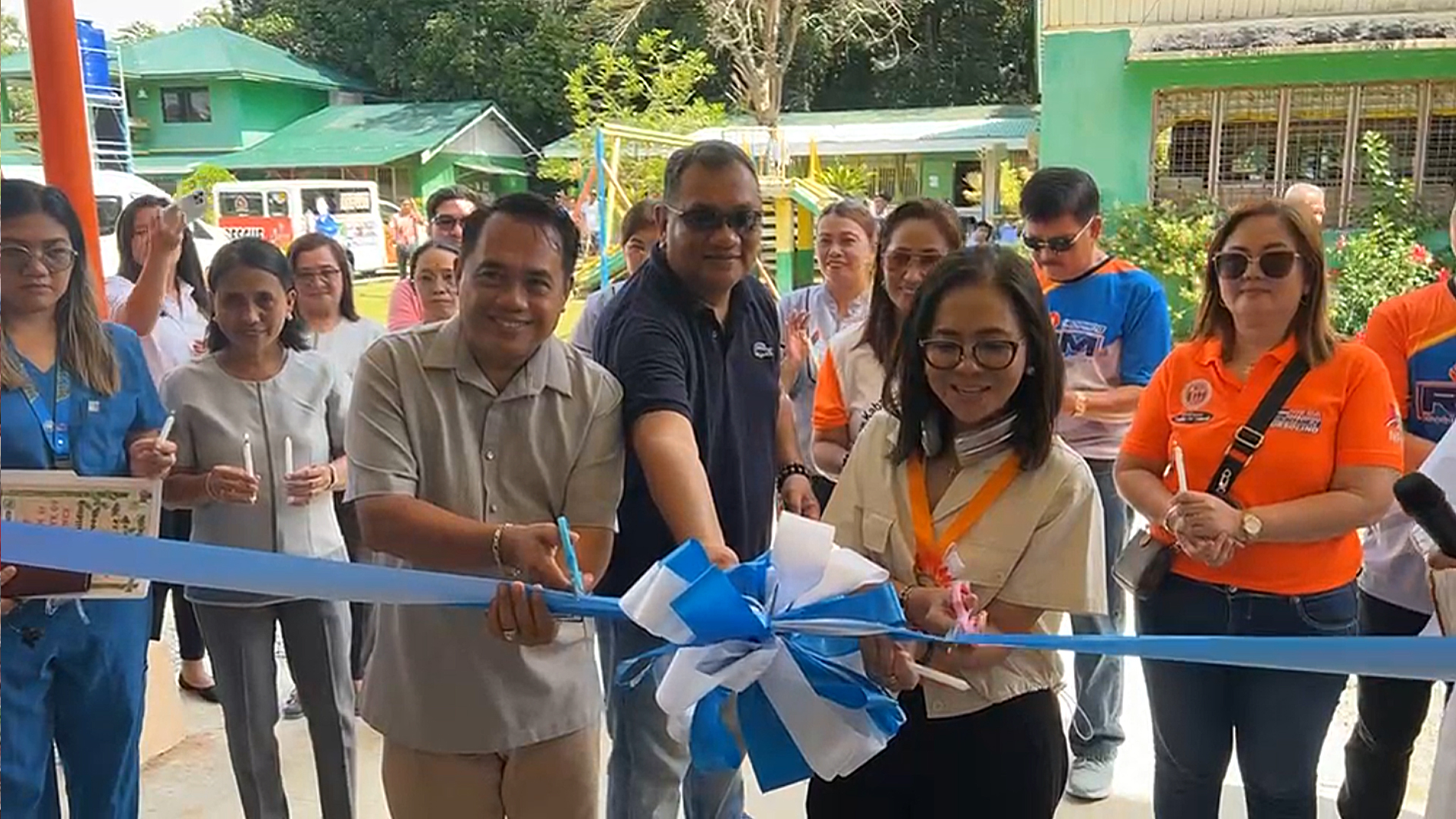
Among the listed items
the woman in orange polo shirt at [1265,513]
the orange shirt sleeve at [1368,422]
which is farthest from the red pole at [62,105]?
the orange shirt sleeve at [1368,422]

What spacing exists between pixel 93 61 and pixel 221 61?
19.0ft

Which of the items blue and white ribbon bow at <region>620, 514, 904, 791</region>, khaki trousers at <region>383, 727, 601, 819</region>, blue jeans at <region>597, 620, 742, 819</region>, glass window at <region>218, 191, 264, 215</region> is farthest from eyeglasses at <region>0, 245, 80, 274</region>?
glass window at <region>218, 191, 264, 215</region>

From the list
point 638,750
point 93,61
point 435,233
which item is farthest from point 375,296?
point 638,750

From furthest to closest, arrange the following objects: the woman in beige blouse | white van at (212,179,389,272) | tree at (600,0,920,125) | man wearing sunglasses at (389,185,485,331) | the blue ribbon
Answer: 1. white van at (212,179,389,272)
2. tree at (600,0,920,125)
3. man wearing sunglasses at (389,185,485,331)
4. the woman in beige blouse
5. the blue ribbon

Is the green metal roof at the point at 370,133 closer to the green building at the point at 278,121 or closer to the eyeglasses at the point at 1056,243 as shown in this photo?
the green building at the point at 278,121

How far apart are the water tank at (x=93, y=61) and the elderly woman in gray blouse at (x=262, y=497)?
54cm

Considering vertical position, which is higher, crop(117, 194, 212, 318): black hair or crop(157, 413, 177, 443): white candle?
crop(117, 194, 212, 318): black hair

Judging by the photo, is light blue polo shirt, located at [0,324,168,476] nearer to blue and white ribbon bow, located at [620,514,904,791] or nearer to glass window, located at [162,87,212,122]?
blue and white ribbon bow, located at [620,514,904,791]

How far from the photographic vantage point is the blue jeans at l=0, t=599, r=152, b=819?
197 cm

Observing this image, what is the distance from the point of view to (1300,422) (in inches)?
75.5

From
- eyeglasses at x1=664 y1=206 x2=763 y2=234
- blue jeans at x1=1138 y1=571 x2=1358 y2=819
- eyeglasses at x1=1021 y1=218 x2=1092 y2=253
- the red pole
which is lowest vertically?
blue jeans at x1=1138 y1=571 x2=1358 y2=819

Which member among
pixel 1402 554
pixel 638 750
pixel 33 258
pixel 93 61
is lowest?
pixel 638 750

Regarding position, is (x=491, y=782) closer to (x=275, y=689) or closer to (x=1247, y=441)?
(x=275, y=689)

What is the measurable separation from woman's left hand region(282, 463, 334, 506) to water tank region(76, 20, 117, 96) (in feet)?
3.15
